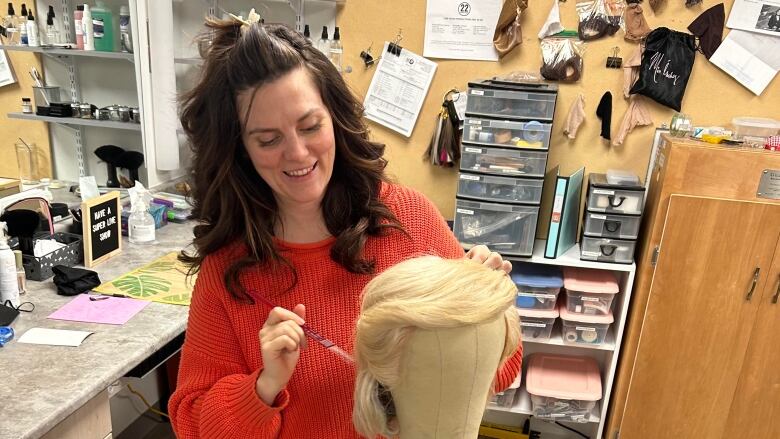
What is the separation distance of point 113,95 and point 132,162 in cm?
26

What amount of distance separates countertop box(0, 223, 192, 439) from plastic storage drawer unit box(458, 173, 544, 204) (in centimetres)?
107

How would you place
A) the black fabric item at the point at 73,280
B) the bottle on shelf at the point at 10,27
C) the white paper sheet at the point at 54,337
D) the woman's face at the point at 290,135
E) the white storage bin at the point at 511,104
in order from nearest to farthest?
1. the woman's face at the point at 290,135
2. the white paper sheet at the point at 54,337
3. the black fabric item at the point at 73,280
4. the bottle on shelf at the point at 10,27
5. the white storage bin at the point at 511,104

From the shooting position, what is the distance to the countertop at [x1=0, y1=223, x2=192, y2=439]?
3.48 ft

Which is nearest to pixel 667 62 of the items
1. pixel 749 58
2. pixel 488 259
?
pixel 749 58

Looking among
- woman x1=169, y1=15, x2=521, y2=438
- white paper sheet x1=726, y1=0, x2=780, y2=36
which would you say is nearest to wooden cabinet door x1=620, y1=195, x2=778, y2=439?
white paper sheet x1=726, y1=0, x2=780, y2=36

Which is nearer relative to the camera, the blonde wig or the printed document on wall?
the blonde wig

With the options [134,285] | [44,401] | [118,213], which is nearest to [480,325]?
[44,401]

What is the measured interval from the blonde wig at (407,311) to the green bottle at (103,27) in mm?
1677

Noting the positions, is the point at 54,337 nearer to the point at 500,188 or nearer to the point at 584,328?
the point at 500,188

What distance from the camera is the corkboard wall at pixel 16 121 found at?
67.2 inches

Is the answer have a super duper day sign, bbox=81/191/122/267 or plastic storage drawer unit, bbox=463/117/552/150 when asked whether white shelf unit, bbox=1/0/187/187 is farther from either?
plastic storage drawer unit, bbox=463/117/552/150

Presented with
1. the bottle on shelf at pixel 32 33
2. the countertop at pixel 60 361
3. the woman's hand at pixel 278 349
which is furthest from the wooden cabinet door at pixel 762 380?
the bottle on shelf at pixel 32 33

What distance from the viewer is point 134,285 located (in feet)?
5.42

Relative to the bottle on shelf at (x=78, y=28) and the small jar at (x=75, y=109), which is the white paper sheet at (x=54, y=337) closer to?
the small jar at (x=75, y=109)
